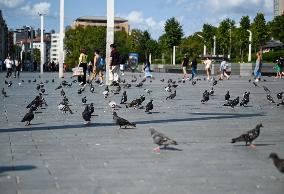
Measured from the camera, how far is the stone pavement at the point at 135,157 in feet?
18.5

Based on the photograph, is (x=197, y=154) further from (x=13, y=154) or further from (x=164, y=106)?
(x=164, y=106)

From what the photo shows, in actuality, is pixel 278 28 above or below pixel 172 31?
below

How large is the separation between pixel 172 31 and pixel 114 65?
189ft

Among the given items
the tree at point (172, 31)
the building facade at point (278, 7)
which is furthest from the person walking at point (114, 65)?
the building facade at point (278, 7)

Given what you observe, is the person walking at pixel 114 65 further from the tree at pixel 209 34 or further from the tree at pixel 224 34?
the tree at pixel 209 34

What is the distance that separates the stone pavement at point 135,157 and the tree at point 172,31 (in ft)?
230

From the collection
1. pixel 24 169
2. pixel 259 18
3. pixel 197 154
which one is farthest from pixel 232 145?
pixel 259 18

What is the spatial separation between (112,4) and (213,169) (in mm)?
19882

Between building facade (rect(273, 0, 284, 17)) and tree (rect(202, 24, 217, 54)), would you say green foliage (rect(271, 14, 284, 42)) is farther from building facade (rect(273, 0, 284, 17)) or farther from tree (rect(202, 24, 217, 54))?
building facade (rect(273, 0, 284, 17))

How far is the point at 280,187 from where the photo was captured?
5609 millimetres

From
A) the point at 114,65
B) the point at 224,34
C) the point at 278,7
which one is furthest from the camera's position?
the point at 278,7

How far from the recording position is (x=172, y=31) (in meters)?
82.1

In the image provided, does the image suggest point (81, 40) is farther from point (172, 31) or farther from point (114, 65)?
point (114, 65)

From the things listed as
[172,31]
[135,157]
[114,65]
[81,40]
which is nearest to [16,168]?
[135,157]
